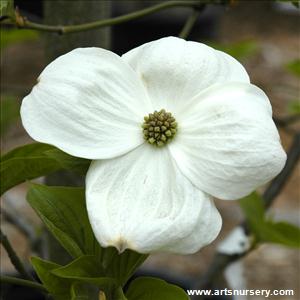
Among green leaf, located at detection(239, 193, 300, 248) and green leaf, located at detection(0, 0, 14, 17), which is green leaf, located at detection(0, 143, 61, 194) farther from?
green leaf, located at detection(239, 193, 300, 248)

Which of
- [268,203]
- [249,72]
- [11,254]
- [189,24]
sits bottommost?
[249,72]

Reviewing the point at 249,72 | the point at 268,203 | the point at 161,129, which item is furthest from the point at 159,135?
the point at 249,72

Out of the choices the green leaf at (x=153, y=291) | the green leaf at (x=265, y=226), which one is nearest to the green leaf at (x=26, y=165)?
the green leaf at (x=153, y=291)

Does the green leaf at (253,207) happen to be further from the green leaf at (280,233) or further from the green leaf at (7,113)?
the green leaf at (7,113)

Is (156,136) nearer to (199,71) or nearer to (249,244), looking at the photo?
(199,71)

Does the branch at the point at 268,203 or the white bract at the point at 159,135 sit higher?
the white bract at the point at 159,135

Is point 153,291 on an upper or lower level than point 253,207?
upper

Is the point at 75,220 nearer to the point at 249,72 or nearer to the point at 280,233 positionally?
the point at 280,233

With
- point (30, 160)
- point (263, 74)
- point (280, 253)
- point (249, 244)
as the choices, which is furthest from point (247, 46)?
point (263, 74)

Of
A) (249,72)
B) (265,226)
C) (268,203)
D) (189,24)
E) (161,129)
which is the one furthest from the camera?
(249,72)
